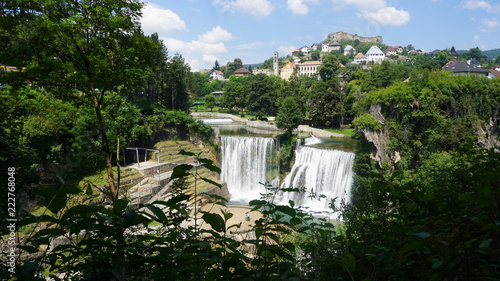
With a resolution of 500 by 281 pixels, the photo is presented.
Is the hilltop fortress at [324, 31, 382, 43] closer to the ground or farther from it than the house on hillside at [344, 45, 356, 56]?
farther from it

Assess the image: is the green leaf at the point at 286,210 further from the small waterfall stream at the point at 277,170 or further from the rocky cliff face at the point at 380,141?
the small waterfall stream at the point at 277,170

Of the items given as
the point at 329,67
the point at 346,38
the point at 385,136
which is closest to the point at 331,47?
the point at 346,38

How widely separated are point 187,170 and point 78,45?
3758mm

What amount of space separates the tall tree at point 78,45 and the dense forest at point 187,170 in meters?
0.02

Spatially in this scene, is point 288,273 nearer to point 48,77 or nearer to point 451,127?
point 48,77

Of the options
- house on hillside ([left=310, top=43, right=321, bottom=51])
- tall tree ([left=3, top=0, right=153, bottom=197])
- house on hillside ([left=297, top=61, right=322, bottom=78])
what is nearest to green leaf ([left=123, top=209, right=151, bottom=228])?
tall tree ([left=3, top=0, right=153, bottom=197])

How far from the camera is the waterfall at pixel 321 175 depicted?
52.7 feet

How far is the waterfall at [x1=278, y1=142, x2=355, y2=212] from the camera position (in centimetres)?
1608

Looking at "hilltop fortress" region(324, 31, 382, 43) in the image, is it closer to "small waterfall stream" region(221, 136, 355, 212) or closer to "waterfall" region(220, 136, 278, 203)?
"small waterfall stream" region(221, 136, 355, 212)

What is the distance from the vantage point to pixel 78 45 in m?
3.94

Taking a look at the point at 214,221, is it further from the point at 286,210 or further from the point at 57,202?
the point at 57,202

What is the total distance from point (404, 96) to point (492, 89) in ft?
15.8

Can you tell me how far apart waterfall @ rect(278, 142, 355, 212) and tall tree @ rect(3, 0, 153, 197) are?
12.6 meters

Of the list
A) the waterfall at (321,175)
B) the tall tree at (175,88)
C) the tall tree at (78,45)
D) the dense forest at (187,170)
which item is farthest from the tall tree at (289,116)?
the tall tree at (78,45)
